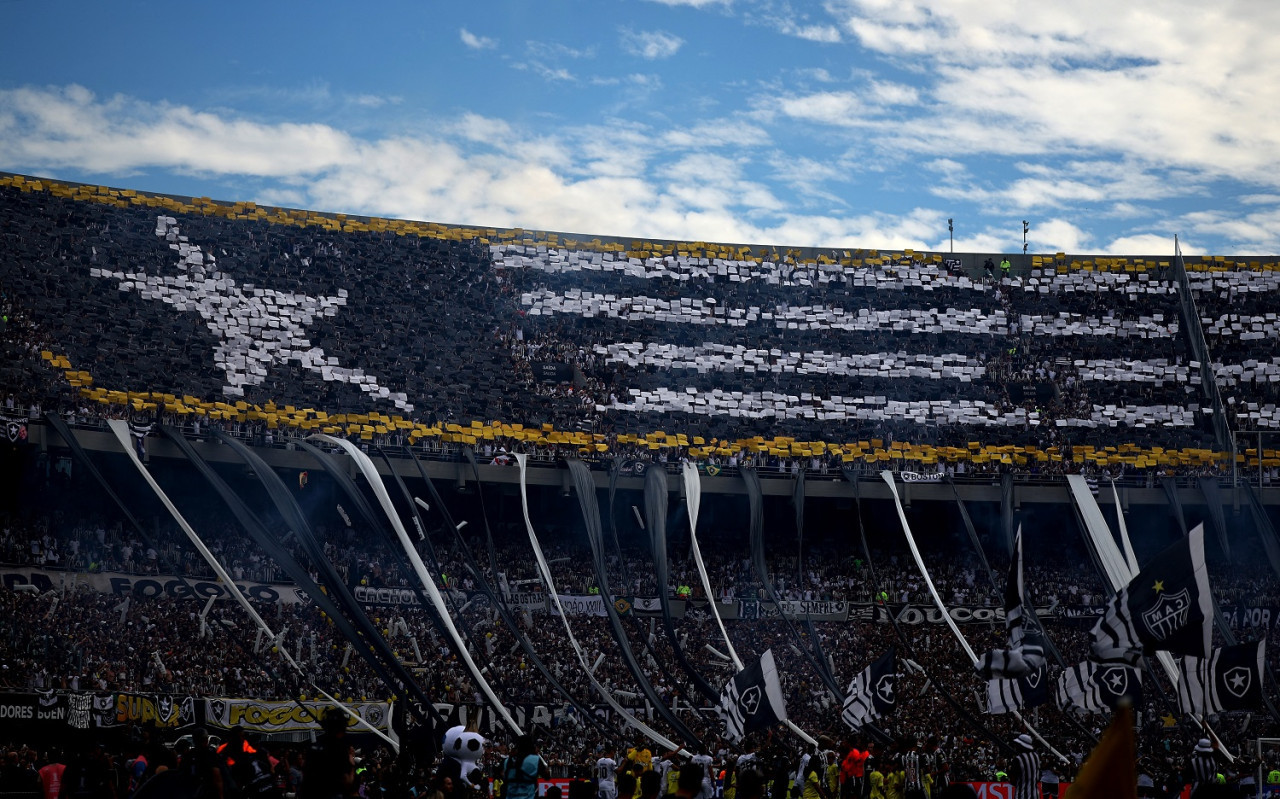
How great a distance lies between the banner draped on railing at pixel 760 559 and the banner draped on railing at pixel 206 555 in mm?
12830

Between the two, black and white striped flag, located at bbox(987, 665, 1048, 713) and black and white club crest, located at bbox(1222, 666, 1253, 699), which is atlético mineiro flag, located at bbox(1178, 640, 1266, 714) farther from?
black and white striped flag, located at bbox(987, 665, 1048, 713)

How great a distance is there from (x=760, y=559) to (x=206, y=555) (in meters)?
17.1

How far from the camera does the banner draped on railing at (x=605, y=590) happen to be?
31.8m

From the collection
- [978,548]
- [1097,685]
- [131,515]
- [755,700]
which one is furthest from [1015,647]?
[978,548]

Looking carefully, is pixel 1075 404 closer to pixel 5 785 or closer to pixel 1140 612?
pixel 1140 612

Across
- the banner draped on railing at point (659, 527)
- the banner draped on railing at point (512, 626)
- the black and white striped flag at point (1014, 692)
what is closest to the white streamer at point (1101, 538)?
the banner draped on railing at point (659, 527)

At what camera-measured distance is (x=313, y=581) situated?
31.1m

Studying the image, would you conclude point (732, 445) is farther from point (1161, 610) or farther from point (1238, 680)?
point (1161, 610)

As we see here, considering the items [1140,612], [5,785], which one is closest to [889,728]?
[1140,612]

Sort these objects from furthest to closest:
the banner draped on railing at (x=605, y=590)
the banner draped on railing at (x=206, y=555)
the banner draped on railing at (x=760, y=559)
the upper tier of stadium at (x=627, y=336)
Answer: the upper tier of stadium at (x=627, y=336), the banner draped on railing at (x=760, y=559), the banner draped on railing at (x=605, y=590), the banner draped on railing at (x=206, y=555)

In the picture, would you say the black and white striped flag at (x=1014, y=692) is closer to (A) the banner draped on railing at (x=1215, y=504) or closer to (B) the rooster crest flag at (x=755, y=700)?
(B) the rooster crest flag at (x=755, y=700)

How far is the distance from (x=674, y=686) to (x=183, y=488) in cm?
1740

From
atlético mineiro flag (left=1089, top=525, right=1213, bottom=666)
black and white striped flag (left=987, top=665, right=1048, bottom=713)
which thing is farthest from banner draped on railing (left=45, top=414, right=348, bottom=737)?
atlético mineiro flag (left=1089, top=525, right=1213, bottom=666)

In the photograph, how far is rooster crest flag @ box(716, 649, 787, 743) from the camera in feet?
74.5
